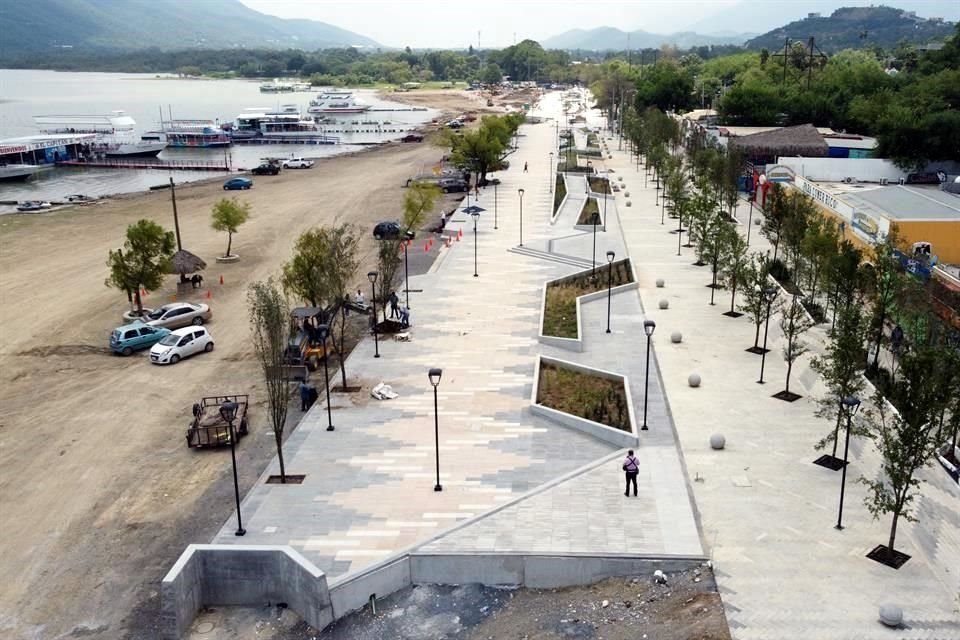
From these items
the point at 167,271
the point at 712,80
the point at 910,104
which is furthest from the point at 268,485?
the point at 712,80

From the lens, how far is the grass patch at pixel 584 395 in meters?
21.3

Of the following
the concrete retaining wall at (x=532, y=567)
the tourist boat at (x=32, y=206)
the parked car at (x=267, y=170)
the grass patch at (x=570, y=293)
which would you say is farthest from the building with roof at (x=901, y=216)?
the tourist boat at (x=32, y=206)

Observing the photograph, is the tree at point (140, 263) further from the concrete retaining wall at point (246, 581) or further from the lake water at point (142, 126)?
the lake water at point (142, 126)

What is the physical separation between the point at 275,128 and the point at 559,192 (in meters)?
69.5

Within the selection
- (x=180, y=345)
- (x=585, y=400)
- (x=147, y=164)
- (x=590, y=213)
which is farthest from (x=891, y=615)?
(x=147, y=164)

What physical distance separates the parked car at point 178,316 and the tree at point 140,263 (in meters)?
1.33

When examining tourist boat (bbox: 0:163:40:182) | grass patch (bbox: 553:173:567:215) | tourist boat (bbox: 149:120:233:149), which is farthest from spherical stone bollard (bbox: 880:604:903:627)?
tourist boat (bbox: 149:120:233:149)

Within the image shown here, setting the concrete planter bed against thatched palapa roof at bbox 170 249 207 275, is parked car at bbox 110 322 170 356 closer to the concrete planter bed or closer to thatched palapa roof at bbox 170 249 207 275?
thatched palapa roof at bbox 170 249 207 275

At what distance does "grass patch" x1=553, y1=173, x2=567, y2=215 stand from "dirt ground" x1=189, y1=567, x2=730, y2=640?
36523 millimetres

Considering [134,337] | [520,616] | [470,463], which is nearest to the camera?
[520,616]

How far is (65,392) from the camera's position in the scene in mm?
24484

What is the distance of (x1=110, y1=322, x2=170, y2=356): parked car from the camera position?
2762 cm

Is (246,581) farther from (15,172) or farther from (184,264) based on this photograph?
(15,172)

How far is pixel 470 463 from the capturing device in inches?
748
